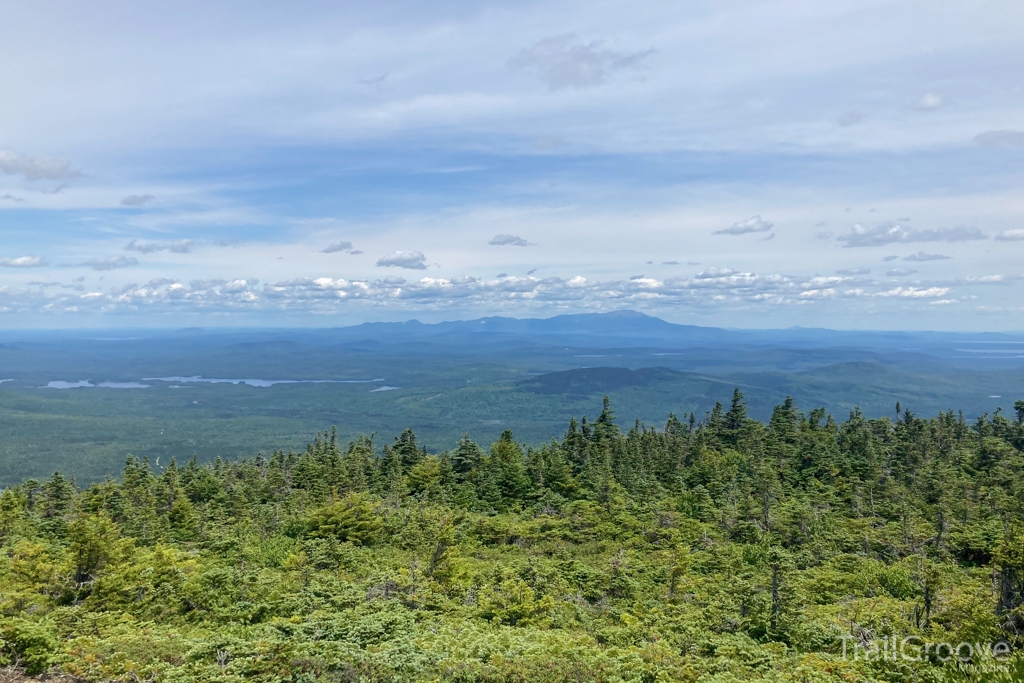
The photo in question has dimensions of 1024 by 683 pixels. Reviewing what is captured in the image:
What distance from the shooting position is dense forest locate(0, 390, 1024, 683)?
13992mm

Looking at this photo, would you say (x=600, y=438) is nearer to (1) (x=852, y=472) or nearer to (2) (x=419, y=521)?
(1) (x=852, y=472)

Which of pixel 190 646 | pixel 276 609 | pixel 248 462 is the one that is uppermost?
pixel 190 646

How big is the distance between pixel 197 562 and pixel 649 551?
22174 millimetres

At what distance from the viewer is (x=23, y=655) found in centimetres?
1363

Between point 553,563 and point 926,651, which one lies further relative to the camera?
point 553,563

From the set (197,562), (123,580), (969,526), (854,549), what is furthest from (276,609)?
(969,526)

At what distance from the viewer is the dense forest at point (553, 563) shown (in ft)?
45.9

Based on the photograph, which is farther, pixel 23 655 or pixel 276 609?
pixel 276 609

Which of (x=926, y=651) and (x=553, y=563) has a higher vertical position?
(x=926, y=651)

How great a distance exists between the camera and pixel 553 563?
27469 mm

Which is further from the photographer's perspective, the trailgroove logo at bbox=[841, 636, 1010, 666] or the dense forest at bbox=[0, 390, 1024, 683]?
the dense forest at bbox=[0, 390, 1024, 683]

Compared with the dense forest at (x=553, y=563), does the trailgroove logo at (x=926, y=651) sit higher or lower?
higher

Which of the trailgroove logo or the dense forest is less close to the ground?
the trailgroove logo

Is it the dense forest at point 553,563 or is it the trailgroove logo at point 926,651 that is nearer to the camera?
the trailgroove logo at point 926,651
